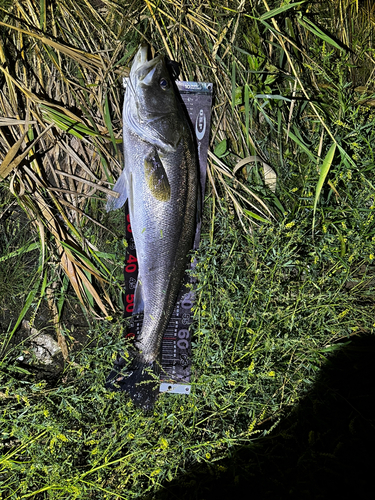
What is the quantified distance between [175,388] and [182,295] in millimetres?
777

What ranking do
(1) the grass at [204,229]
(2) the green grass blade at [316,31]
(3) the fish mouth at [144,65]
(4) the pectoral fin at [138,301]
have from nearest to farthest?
1. (3) the fish mouth at [144,65]
2. (1) the grass at [204,229]
3. (4) the pectoral fin at [138,301]
4. (2) the green grass blade at [316,31]

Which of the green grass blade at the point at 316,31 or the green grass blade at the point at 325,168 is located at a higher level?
the green grass blade at the point at 316,31

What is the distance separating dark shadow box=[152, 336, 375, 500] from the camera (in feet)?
8.91

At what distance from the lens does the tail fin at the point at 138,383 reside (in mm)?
2770

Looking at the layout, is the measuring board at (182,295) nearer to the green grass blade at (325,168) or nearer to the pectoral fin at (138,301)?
the pectoral fin at (138,301)

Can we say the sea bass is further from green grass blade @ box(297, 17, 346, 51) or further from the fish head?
green grass blade @ box(297, 17, 346, 51)

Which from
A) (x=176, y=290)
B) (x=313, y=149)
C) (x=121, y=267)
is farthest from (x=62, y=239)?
(x=313, y=149)

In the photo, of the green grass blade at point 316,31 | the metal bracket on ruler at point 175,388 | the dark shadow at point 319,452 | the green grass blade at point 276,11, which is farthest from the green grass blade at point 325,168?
the metal bracket on ruler at point 175,388

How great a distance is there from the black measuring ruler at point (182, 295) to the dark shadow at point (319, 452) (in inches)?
30.8

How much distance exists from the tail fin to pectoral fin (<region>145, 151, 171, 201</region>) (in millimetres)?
1382

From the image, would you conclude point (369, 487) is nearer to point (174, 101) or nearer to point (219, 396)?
point (219, 396)

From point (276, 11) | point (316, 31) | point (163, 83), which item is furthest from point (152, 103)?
point (316, 31)

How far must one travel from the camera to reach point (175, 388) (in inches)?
114

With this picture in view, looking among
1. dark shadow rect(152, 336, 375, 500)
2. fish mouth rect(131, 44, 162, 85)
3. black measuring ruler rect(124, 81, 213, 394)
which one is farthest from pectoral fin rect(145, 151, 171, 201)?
dark shadow rect(152, 336, 375, 500)
